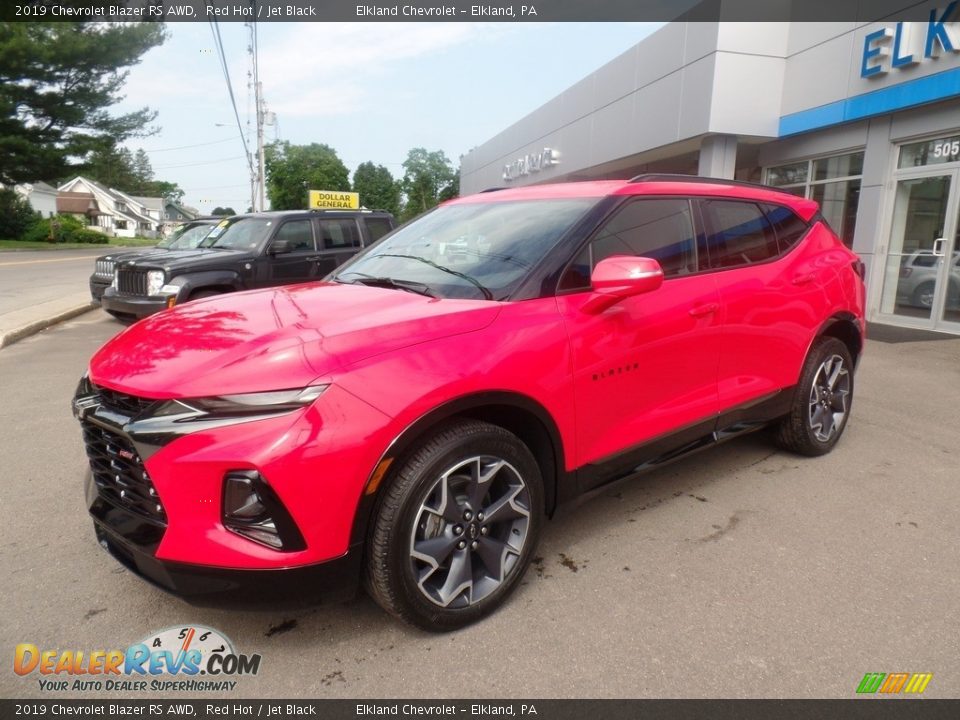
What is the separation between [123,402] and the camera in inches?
88.2

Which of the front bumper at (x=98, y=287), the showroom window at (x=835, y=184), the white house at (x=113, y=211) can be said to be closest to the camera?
the front bumper at (x=98, y=287)

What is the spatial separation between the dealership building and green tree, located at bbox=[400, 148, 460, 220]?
8070 cm

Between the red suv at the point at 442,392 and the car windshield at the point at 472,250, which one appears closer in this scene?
the red suv at the point at 442,392

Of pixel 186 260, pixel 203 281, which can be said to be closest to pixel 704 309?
pixel 203 281

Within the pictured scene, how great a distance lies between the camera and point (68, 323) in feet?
33.6

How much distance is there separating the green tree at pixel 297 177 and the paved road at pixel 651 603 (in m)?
95.3

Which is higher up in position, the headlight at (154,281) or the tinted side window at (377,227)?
the tinted side window at (377,227)

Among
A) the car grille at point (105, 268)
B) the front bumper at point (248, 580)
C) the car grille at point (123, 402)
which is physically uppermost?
the car grille at point (123, 402)

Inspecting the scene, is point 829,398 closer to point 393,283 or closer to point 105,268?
point 393,283

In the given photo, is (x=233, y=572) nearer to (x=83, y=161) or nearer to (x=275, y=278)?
(x=275, y=278)

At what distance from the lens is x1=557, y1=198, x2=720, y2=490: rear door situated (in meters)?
2.77

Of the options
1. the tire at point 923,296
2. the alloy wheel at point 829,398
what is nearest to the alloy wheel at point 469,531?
the alloy wheel at point 829,398

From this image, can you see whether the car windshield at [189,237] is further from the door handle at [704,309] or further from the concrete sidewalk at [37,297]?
the door handle at [704,309]

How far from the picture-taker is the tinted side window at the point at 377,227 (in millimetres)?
9742
